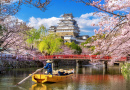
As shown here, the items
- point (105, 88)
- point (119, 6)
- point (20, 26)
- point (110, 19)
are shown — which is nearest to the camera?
point (119, 6)

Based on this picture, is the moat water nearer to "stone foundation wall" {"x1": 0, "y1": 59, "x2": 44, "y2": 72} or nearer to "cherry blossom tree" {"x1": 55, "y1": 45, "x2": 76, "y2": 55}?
"stone foundation wall" {"x1": 0, "y1": 59, "x2": 44, "y2": 72}

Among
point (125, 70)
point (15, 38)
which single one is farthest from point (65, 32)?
point (15, 38)

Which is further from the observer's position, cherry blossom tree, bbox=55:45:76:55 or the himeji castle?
the himeji castle

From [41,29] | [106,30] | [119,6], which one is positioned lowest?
[106,30]

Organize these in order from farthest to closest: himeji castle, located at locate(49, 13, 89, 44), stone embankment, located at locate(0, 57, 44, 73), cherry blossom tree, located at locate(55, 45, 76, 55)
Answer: himeji castle, located at locate(49, 13, 89, 44)
cherry blossom tree, located at locate(55, 45, 76, 55)
stone embankment, located at locate(0, 57, 44, 73)

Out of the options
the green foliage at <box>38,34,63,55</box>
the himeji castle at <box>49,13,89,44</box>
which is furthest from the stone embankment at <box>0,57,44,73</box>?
the himeji castle at <box>49,13,89,44</box>

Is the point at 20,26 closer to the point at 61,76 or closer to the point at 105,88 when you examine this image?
the point at 61,76

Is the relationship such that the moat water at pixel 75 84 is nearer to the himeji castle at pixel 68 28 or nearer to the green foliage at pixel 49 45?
the green foliage at pixel 49 45

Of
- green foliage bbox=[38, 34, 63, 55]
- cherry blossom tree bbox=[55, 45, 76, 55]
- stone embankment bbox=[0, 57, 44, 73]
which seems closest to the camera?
Result: stone embankment bbox=[0, 57, 44, 73]

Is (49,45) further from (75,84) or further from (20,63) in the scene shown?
(75,84)

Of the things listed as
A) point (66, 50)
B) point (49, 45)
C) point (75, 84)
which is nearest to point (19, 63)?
point (49, 45)

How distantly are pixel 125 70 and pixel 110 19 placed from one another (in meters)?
17.3

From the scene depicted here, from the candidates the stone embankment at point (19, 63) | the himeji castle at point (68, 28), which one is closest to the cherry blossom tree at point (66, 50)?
the stone embankment at point (19, 63)

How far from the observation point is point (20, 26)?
16484 mm
